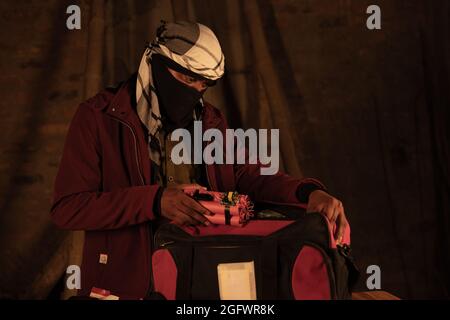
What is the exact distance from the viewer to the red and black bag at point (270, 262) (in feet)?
3.43

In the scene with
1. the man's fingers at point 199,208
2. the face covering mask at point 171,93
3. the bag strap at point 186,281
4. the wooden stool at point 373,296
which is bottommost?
the wooden stool at point 373,296

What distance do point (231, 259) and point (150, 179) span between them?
483 millimetres

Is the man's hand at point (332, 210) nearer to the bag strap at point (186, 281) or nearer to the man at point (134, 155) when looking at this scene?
the man at point (134, 155)

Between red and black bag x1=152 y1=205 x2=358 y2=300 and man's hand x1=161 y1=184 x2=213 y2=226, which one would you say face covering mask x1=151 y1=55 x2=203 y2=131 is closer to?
man's hand x1=161 y1=184 x2=213 y2=226

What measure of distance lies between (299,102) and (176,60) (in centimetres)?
106

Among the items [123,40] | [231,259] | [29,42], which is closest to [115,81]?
[123,40]

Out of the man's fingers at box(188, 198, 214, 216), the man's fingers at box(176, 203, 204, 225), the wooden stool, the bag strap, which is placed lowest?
the wooden stool

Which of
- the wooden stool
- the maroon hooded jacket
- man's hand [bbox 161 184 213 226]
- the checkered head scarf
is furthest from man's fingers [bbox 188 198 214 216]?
the wooden stool

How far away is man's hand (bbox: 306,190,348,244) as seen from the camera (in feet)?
4.06

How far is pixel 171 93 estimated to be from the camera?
1.50m

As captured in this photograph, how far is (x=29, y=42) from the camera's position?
2.32m

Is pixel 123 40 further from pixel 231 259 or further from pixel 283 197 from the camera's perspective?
pixel 231 259

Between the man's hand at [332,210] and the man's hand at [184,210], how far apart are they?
283mm

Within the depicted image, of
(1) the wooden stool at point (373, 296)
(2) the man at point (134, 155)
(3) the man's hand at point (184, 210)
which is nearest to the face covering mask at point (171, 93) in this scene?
(2) the man at point (134, 155)
